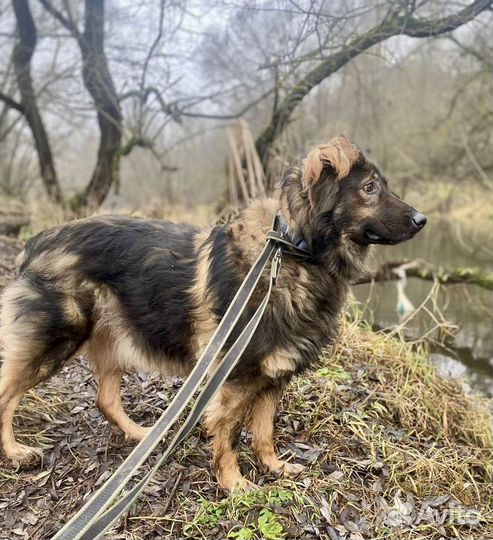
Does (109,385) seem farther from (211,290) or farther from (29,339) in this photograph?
(211,290)

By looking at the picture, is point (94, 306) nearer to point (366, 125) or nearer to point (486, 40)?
point (486, 40)

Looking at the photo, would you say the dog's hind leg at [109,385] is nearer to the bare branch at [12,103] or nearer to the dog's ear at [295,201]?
the dog's ear at [295,201]

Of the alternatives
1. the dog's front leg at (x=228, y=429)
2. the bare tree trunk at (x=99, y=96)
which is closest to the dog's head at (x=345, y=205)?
the dog's front leg at (x=228, y=429)

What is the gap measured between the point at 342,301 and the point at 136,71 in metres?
8.16

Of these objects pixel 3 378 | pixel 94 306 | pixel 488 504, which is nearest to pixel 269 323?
pixel 94 306

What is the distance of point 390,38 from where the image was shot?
6.58 metres

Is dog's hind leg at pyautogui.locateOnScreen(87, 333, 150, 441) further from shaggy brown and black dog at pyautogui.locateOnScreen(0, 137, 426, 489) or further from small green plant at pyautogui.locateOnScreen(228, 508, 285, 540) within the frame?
small green plant at pyautogui.locateOnScreen(228, 508, 285, 540)

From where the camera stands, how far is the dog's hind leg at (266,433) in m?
3.44

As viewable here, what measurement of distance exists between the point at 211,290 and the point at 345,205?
37.7 inches

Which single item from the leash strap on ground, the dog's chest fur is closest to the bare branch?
the dog's chest fur

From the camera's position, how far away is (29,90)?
12227mm

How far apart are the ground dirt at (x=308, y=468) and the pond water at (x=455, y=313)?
1.39 metres

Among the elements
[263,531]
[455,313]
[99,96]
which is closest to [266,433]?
[263,531]

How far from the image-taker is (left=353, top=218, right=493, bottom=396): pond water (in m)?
7.48
